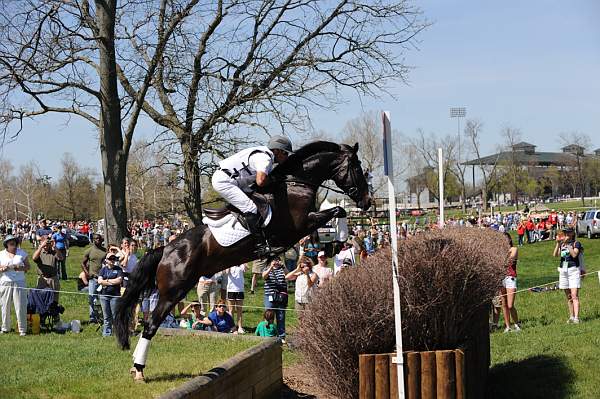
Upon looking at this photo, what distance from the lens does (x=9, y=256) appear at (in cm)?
1379

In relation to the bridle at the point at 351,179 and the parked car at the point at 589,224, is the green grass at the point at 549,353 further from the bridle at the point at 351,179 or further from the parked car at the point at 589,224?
the parked car at the point at 589,224

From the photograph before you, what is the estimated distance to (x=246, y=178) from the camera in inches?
319

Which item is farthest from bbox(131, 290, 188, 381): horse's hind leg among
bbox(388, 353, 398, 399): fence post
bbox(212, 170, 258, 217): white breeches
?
bbox(388, 353, 398, 399): fence post

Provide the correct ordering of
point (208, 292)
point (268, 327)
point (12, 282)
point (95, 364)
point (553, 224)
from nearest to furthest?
point (95, 364)
point (268, 327)
point (12, 282)
point (208, 292)
point (553, 224)

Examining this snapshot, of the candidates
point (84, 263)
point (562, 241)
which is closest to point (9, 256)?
point (84, 263)

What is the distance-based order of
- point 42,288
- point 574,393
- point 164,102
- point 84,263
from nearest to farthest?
point 574,393, point 42,288, point 84,263, point 164,102

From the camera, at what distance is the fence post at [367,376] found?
7750 millimetres

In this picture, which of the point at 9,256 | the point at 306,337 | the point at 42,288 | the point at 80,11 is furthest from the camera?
the point at 80,11

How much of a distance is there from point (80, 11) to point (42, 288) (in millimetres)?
7566

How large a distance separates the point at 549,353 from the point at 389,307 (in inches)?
211

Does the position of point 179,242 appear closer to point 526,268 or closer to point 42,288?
point 42,288

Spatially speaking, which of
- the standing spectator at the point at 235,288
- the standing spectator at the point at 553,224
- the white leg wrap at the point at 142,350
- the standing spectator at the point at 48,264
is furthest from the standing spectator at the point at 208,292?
the standing spectator at the point at 553,224

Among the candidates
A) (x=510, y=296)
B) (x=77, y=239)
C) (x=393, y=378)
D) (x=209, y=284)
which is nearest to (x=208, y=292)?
(x=209, y=284)

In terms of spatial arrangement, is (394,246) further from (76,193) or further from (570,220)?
(76,193)
